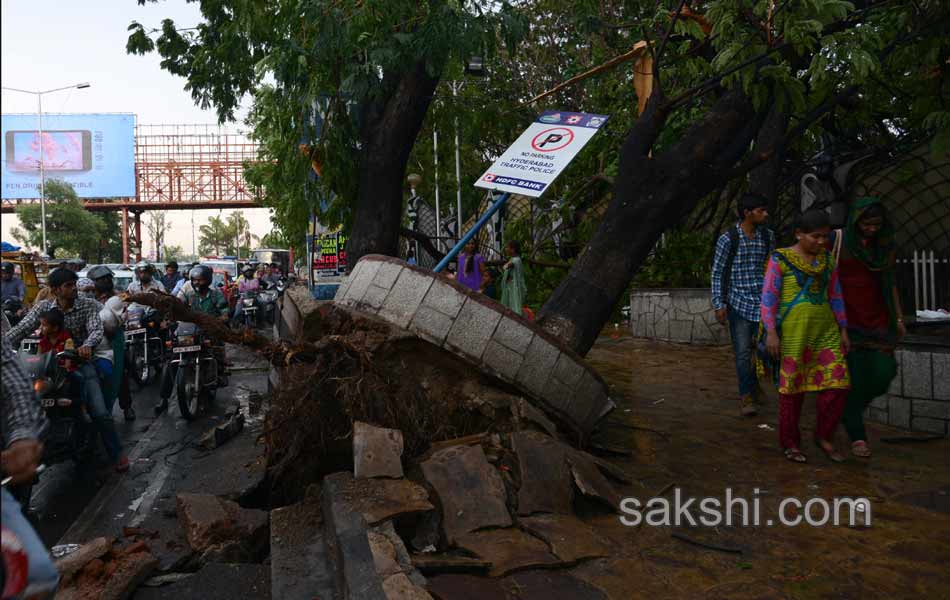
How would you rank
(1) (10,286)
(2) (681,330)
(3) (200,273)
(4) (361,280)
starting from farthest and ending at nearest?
1. (2) (681,330)
2. (1) (10,286)
3. (3) (200,273)
4. (4) (361,280)

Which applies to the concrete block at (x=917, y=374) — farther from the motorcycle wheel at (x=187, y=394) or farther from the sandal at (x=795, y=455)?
the motorcycle wheel at (x=187, y=394)

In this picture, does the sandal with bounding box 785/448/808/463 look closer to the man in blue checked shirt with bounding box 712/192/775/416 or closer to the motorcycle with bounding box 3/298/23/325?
the man in blue checked shirt with bounding box 712/192/775/416

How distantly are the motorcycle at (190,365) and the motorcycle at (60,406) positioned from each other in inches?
62.7

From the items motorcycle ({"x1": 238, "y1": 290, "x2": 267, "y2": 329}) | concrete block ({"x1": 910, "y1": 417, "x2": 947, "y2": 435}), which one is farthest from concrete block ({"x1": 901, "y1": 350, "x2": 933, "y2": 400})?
motorcycle ({"x1": 238, "y1": 290, "x2": 267, "y2": 329})

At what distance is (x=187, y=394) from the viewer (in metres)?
7.58

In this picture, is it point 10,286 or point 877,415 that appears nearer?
point 877,415

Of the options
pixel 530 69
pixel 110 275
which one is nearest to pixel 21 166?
pixel 530 69

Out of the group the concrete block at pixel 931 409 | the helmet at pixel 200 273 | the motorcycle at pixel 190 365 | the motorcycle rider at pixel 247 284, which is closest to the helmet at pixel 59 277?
the motorcycle at pixel 190 365

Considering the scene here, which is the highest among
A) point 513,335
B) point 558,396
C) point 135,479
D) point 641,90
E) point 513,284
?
point 641,90

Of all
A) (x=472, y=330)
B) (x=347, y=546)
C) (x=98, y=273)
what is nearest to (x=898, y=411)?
(x=472, y=330)

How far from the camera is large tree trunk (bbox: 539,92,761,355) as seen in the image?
5559 mm

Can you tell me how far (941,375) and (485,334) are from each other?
11.3 ft

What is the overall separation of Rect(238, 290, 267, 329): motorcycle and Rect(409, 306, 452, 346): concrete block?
13.0 metres

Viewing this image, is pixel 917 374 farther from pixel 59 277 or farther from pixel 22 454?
pixel 59 277
